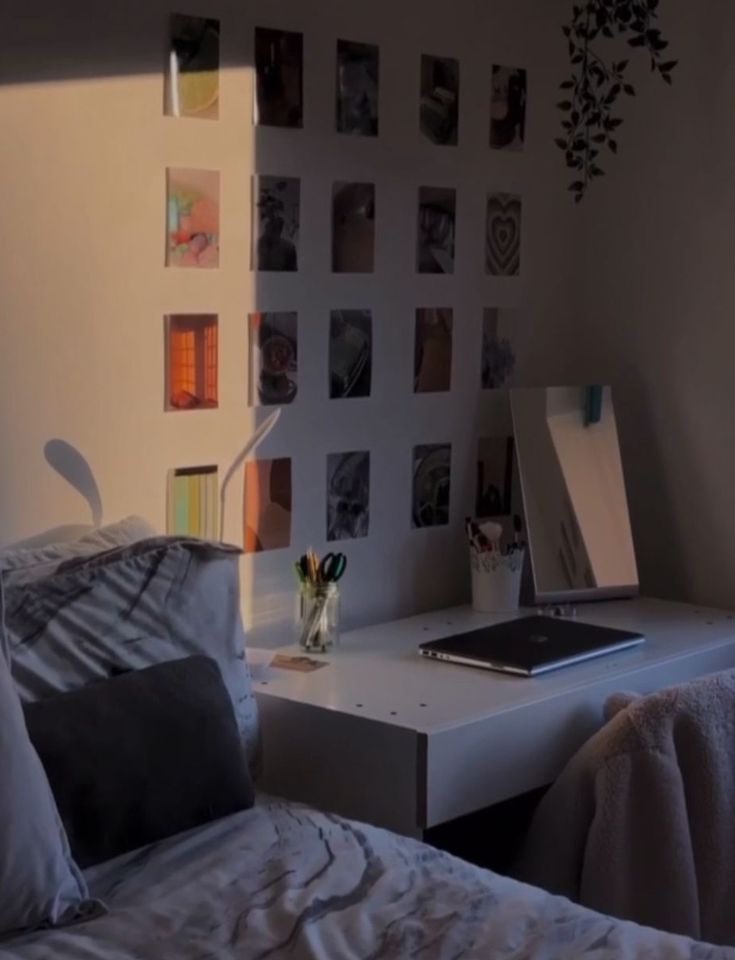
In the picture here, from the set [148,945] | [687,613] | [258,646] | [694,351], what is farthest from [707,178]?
[148,945]

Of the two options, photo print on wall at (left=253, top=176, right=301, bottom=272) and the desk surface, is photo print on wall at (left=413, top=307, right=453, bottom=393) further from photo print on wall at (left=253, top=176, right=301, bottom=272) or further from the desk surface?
the desk surface

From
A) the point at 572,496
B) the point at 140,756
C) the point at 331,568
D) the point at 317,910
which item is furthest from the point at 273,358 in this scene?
the point at 317,910

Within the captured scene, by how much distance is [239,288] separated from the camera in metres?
2.56

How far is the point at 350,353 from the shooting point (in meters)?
2.77

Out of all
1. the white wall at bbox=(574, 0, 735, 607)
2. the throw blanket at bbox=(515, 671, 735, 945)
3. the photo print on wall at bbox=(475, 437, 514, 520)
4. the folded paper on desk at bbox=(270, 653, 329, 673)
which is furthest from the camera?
Answer: the photo print on wall at bbox=(475, 437, 514, 520)

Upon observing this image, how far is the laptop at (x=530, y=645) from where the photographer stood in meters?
2.50

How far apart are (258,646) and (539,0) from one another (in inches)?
58.1

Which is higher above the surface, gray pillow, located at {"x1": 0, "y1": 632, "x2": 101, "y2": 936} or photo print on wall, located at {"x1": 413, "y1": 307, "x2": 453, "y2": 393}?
photo print on wall, located at {"x1": 413, "y1": 307, "x2": 453, "y2": 393}

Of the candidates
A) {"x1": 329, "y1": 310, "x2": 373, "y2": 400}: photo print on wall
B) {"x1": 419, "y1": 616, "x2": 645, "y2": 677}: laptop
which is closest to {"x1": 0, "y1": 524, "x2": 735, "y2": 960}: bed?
{"x1": 419, "y1": 616, "x2": 645, "y2": 677}: laptop

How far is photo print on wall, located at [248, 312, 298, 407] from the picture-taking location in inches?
102

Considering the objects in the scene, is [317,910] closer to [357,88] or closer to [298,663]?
[298,663]

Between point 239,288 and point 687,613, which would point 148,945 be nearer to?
point 239,288

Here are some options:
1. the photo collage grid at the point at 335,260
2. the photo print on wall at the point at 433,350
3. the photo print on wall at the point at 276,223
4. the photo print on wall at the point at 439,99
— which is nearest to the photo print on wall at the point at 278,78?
the photo collage grid at the point at 335,260

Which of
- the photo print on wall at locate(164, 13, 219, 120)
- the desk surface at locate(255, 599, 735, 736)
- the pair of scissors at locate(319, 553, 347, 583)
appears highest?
the photo print on wall at locate(164, 13, 219, 120)
